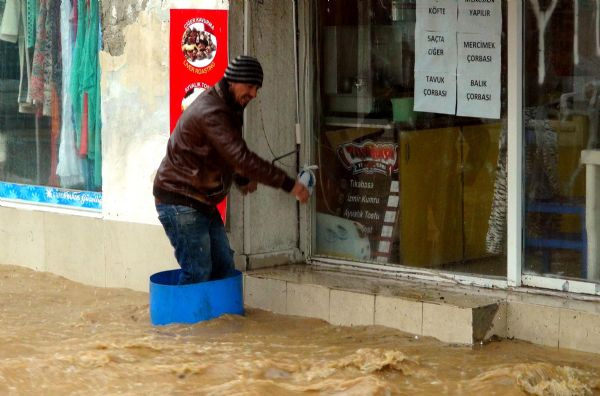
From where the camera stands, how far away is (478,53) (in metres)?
7.67

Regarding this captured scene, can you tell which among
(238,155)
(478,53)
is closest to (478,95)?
(478,53)

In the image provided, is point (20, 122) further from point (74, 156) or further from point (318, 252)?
point (318, 252)

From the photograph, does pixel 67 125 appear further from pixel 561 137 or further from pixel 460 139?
pixel 561 137

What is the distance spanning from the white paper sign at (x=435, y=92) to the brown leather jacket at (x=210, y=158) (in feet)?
4.59

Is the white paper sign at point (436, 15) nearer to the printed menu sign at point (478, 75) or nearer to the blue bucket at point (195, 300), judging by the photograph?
the printed menu sign at point (478, 75)

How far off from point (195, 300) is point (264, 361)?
3.36ft

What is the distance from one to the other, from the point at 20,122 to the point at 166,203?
11.2 ft

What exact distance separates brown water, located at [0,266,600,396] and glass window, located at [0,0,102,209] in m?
1.99

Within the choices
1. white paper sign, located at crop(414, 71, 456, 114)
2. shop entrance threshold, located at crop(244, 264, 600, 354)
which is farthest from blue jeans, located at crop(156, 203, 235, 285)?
white paper sign, located at crop(414, 71, 456, 114)

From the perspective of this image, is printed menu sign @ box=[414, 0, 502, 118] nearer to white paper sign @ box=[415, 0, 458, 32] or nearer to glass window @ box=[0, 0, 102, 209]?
white paper sign @ box=[415, 0, 458, 32]

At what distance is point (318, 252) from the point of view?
8.73 m

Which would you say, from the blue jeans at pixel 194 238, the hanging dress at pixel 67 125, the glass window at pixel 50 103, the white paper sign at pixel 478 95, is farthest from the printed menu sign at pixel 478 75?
the hanging dress at pixel 67 125

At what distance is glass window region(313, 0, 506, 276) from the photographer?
7.79 metres

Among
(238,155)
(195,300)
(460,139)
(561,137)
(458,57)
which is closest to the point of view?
(238,155)
